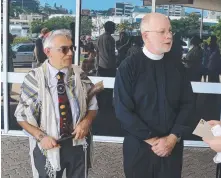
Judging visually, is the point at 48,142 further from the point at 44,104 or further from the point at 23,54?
the point at 23,54

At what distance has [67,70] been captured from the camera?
2.20m

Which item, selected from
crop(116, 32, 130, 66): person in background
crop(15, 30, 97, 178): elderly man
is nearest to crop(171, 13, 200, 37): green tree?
crop(116, 32, 130, 66): person in background

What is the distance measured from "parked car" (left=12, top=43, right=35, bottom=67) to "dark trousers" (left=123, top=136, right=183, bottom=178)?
3.10m

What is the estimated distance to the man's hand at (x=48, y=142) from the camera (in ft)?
6.97

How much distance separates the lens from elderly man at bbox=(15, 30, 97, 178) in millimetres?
2135

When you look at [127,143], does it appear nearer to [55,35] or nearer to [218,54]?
[55,35]

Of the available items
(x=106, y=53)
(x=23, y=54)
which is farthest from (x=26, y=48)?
(x=106, y=53)

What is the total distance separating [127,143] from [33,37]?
3144 millimetres

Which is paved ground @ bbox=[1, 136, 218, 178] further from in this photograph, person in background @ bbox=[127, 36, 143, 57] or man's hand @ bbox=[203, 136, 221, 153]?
man's hand @ bbox=[203, 136, 221, 153]

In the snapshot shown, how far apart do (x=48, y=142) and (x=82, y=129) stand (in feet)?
0.78

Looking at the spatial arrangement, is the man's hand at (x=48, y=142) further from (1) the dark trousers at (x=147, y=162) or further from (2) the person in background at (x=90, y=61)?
(2) the person in background at (x=90, y=61)

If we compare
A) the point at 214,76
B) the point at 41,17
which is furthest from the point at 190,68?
the point at 41,17

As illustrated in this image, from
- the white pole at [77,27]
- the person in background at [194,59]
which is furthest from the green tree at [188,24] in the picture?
the white pole at [77,27]

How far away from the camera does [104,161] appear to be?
4289mm
